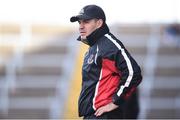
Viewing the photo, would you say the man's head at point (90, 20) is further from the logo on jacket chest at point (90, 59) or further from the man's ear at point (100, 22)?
the logo on jacket chest at point (90, 59)

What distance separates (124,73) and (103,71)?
Result: 0.56ft

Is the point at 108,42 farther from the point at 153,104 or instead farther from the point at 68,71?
the point at 68,71

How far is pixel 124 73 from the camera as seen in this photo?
5906 millimetres

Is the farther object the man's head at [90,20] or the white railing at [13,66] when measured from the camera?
the white railing at [13,66]

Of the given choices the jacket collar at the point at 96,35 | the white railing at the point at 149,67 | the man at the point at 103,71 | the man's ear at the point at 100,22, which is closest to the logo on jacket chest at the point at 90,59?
the man at the point at 103,71

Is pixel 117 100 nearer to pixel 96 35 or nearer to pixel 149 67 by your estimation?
pixel 96 35

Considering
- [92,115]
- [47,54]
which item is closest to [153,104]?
[47,54]

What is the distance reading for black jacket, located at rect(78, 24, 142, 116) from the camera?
592cm

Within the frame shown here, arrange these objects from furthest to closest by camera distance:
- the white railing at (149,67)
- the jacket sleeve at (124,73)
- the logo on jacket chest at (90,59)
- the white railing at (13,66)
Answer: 1. the white railing at (13,66)
2. the white railing at (149,67)
3. the logo on jacket chest at (90,59)
4. the jacket sleeve at (124,73)

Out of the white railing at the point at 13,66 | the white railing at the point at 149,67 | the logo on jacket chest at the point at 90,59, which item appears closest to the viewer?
the logo on jacket chest at the point at 90,59

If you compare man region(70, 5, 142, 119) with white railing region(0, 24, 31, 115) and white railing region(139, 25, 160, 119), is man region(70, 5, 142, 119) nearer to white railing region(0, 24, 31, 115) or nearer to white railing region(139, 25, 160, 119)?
white railing region(139, 25, 160, 119)

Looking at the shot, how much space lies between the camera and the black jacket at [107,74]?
592 cm

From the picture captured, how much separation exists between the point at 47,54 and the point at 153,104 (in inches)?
162

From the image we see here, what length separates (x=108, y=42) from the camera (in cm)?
603
